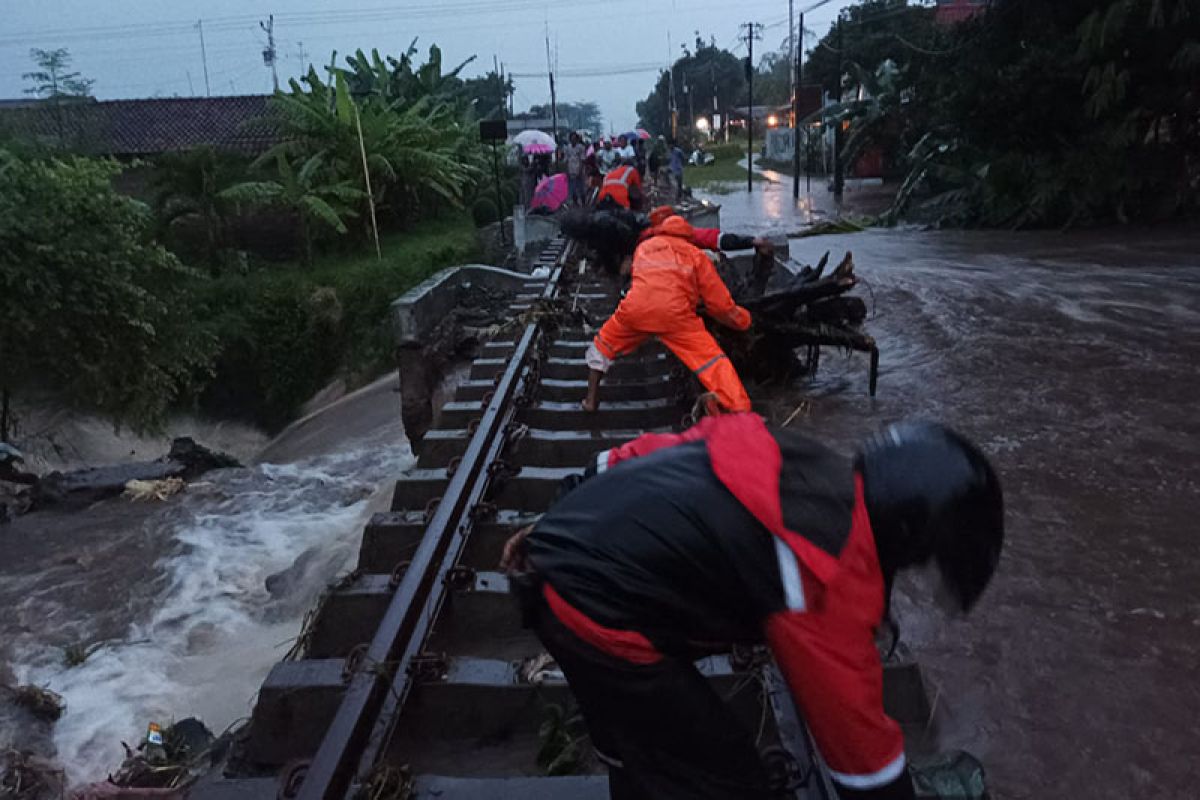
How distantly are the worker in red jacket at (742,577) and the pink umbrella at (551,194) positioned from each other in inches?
726

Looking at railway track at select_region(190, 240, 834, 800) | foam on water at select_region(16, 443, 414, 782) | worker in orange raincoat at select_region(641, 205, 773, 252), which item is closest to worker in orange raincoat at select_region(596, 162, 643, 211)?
worker in orange raincoat at select_region(641, 205, 773, 252)

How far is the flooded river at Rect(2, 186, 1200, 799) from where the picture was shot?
330 cm

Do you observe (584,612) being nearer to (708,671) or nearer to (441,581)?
(708,671)

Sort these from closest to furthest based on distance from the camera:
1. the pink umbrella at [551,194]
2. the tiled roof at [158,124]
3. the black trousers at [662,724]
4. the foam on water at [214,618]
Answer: the black trousers at [662,724] < the foam on water at [214,618] < the pink umbrella at [551,194] < the tiled roof at [158,124]

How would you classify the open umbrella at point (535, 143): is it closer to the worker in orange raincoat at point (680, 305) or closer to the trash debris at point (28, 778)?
the worker in orange raincoat at point (680, 305)

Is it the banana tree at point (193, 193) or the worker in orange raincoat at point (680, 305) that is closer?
the worker in orange raincoat at point (680, 305)

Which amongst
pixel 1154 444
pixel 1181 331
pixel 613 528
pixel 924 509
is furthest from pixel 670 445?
pixel 1181 331

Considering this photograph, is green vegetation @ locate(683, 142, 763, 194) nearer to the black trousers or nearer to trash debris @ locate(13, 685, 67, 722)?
trash debris @ locate(13, 685, 67, 722)

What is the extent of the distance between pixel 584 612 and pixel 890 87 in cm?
3119

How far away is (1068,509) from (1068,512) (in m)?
0.05

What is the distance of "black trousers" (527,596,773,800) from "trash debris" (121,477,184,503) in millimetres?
8268

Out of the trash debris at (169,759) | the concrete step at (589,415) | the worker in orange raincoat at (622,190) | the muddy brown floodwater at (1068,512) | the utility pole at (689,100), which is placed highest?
the utility pole at (689,100)

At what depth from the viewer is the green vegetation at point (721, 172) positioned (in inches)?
1469

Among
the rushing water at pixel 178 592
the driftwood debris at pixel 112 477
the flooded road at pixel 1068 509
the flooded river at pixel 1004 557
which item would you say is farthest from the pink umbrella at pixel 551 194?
the driftwood debris at pixel 112 477
